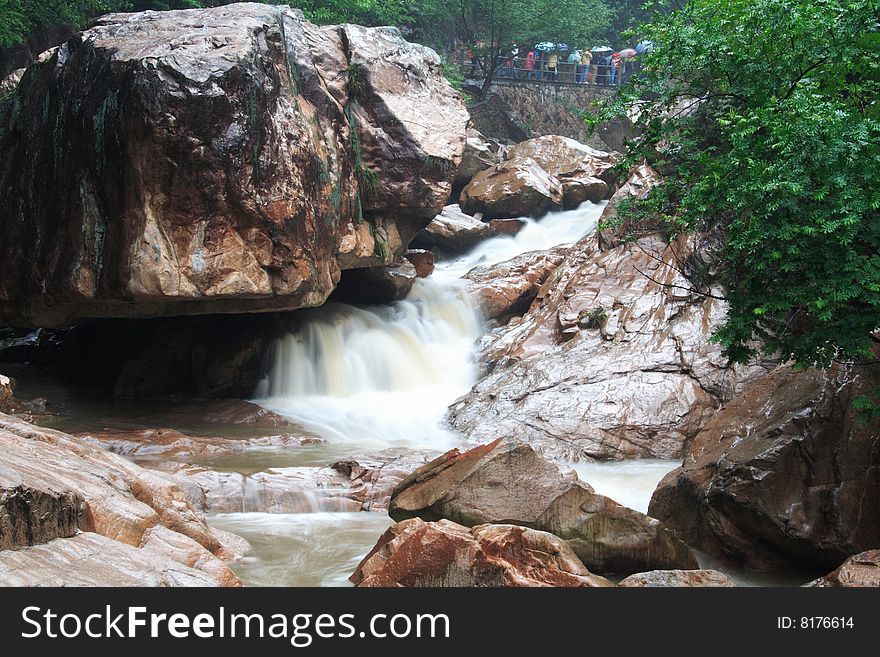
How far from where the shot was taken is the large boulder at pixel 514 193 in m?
21.5

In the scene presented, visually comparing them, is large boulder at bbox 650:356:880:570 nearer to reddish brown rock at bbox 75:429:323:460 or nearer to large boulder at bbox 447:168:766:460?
large boulder at bbox 447:168:766:460

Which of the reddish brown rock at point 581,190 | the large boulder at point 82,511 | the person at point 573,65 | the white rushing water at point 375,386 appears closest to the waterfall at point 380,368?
the white rushing water at point 375,386

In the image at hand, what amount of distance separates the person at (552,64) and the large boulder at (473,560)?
30809 millimetres

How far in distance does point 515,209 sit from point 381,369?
8506 millimetres

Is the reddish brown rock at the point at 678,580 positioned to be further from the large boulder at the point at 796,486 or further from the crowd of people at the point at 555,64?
the crowd of people at the point at 555,64

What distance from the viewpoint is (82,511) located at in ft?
16.0

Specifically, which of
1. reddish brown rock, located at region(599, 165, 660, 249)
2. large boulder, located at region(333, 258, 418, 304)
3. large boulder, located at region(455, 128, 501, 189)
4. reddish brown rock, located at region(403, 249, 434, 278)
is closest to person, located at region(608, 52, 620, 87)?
large boulder, located at region(455, 128, 501, 189)

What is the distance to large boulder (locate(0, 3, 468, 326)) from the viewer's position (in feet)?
34.2

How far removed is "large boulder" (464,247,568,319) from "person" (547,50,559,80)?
18.3 meters

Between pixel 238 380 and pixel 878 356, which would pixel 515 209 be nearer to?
pixel 238 380

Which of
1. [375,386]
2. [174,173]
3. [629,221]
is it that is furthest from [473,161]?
[174,173]

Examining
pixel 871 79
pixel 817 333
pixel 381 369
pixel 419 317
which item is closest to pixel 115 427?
pixel 381 369

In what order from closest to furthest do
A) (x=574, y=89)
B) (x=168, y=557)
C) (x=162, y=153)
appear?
1. (x=168, y=557)
2. (x=162, y=153)
3. (x=574, y=89)

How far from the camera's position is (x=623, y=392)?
39.3ft
